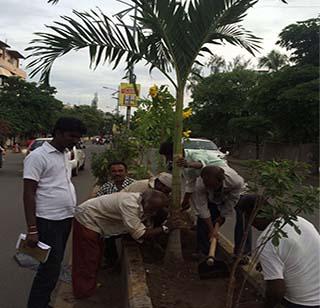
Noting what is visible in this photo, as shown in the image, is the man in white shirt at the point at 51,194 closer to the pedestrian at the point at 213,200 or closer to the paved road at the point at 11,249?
the paved road at the point at 11,249

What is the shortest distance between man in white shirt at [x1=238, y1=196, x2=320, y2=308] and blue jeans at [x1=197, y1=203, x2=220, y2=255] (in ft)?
6.85

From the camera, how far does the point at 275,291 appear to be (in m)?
2.85

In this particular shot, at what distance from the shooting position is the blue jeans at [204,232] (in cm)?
505

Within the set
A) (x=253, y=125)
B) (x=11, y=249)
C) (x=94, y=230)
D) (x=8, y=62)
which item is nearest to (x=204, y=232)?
(x=94, y=230)

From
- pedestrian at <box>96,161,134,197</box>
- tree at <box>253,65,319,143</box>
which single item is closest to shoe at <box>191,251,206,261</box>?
pedestrian at <box>96,161,134,197</box>

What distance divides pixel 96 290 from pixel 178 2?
2942 mm

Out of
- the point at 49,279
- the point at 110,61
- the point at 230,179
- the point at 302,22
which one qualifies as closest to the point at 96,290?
the point at 49,279

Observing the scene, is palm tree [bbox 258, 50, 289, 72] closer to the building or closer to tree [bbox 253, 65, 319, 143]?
tree [bbox 253, 65, 319, 143]

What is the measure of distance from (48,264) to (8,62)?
65780 millimetres

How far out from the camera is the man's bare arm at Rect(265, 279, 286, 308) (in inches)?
112

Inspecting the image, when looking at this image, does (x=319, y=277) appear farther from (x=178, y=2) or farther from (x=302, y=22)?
(x=302, y=22)

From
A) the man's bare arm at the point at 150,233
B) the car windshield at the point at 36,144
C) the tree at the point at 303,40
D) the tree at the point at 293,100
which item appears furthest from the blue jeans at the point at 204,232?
the tree at the point at 303,40

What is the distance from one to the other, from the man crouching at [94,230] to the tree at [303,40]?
740 inches

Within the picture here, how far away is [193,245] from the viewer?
5.82 m
